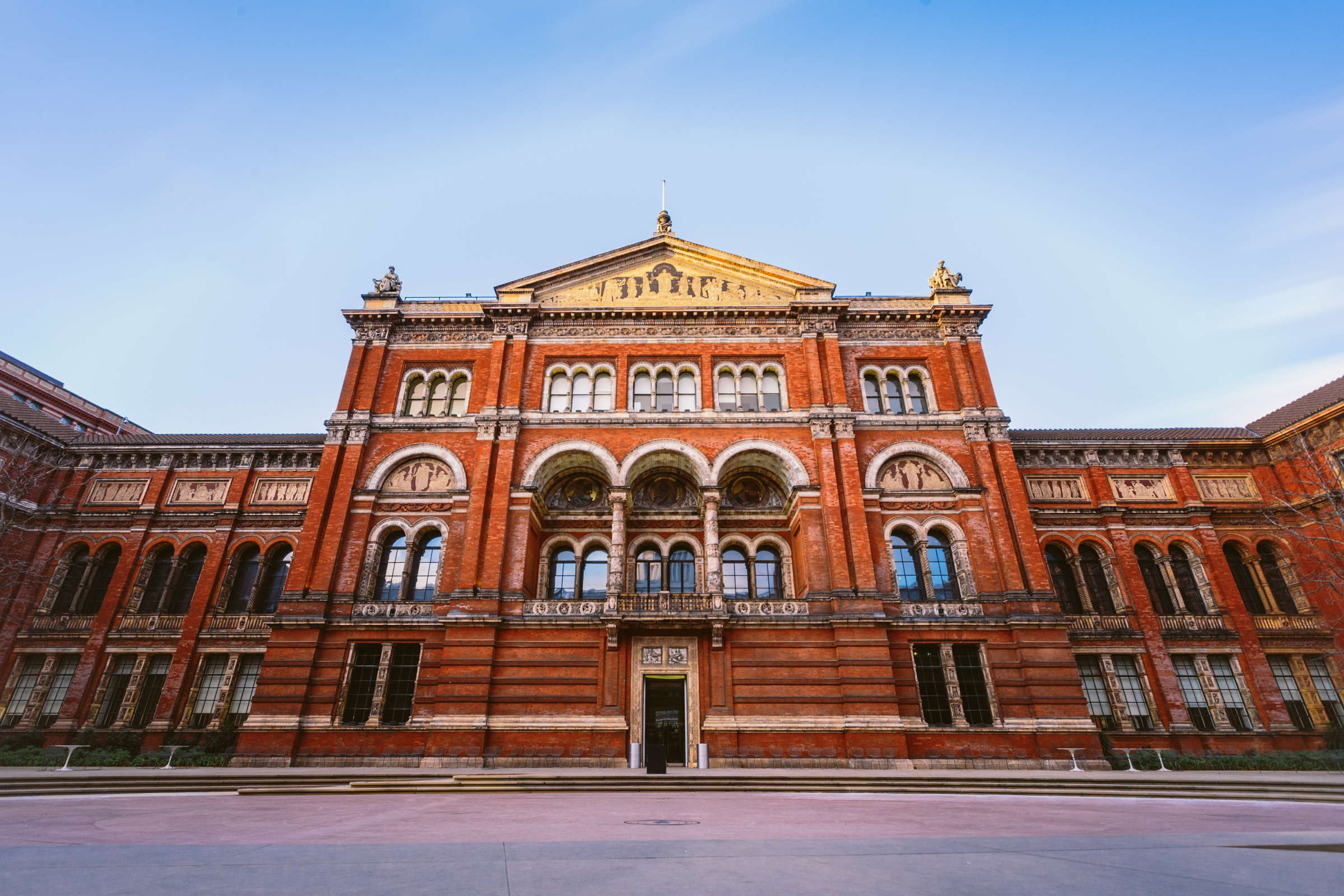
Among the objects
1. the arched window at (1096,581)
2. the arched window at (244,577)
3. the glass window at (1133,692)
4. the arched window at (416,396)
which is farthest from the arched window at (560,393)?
the glass window at (1133,692)

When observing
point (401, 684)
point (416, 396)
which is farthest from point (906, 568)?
point (416, 396)

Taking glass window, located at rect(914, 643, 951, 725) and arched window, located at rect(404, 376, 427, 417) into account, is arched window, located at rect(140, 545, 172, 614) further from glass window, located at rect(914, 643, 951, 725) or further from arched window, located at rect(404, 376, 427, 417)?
glass window, located at rect(914, 643, 951, 725)

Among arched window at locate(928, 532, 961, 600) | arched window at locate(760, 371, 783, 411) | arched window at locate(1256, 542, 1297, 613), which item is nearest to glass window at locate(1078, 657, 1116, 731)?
arched window at locate(928, 532, 961, 600)

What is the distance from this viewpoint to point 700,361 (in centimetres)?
2808

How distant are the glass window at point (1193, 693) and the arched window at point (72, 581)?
154ft

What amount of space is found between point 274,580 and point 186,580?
3.97m

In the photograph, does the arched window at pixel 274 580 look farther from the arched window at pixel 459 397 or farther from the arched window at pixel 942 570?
the arched window at pixel 942 570

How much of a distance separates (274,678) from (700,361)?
815 inches

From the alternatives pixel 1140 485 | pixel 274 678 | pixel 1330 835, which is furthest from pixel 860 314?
pixel 274 678

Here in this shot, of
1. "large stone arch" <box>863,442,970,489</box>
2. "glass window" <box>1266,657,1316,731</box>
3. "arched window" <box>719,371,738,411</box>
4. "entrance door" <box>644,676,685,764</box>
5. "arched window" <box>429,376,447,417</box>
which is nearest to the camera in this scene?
"entrance door" <box>644,676,685,764</box>

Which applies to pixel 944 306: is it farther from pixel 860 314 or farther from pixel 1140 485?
pixel 1140 485

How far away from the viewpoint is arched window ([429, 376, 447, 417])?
27.5 meters

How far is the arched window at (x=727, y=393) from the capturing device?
27391 mm

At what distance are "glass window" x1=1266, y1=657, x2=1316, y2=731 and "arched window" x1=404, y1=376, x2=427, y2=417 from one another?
3722 cm
